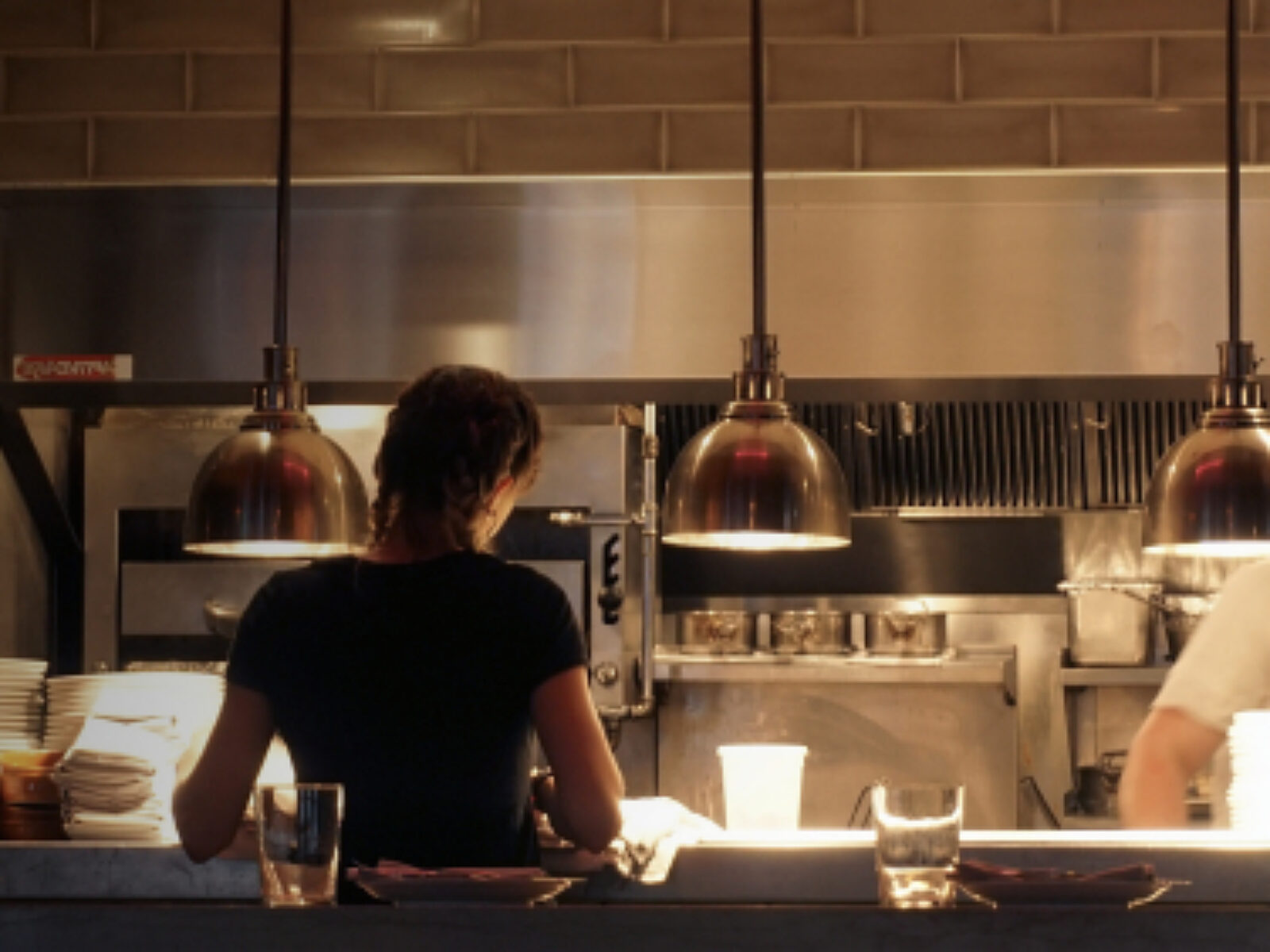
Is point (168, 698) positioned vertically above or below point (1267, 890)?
above

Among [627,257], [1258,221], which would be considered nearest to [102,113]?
[627,257]

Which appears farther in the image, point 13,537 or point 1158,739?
point 13,537

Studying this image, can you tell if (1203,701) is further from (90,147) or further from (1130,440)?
(1130,440)

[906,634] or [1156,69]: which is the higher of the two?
[1156,69]

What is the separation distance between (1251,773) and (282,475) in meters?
1.53

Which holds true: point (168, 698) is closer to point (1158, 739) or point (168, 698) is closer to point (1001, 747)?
point (1158, 739)

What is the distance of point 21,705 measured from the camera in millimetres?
3574

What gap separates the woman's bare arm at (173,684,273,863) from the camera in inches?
95.7

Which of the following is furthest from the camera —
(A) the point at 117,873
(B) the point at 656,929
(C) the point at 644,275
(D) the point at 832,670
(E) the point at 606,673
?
(D) the point at 832,670

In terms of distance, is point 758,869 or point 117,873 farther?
point 117,873

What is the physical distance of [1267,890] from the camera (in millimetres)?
2561

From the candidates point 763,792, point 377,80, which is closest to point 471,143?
point 377,80

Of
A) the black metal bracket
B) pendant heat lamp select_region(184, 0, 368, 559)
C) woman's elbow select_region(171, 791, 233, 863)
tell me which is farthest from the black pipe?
the black metal bracket

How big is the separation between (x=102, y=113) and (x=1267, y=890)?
8.12 ft
